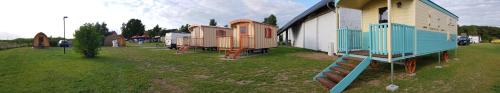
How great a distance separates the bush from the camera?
1597 cm

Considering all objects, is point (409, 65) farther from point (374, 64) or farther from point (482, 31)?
point (482, 31)

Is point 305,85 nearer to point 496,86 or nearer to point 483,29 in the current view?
point 496,86

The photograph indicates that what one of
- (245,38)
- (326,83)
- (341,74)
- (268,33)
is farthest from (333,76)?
(268,33)

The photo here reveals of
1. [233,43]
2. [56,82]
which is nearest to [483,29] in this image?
[233,43]

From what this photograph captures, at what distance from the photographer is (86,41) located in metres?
16.2

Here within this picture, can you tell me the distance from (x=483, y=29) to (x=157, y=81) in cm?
7972

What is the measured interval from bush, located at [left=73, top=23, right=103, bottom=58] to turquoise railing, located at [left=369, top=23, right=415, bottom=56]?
1417cm

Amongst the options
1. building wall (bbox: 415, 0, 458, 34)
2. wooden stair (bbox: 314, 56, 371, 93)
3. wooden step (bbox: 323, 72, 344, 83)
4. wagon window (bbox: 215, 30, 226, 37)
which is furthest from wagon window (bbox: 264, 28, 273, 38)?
wooden step (bbox: 323, 72, 344, 83)

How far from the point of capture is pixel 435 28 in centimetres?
1007

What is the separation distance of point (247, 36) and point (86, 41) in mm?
8563

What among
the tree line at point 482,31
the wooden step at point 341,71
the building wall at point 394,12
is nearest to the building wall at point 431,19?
the building wall at point 394,12

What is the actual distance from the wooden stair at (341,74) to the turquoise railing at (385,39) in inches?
15.0

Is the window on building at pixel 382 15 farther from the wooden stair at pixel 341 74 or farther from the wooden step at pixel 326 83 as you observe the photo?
the wooden step at pixel 326 83

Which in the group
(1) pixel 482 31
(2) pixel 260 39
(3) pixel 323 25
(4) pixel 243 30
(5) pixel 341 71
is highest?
(1) pixel 482 31
